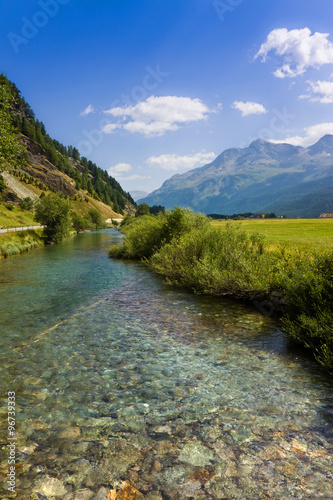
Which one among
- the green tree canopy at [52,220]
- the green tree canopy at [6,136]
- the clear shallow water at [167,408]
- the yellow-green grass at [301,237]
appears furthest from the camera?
the green tree canopy at [52,220]

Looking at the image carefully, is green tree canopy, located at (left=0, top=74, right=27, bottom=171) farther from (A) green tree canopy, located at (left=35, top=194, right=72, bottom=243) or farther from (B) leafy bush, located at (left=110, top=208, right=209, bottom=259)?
(A) green tree canopy, located at (left=35, top=194, right=72, bottom=243)

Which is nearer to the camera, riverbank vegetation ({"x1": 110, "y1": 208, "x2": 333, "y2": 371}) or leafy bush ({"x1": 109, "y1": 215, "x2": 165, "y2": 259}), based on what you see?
riverbank vegetation ({"x1": 110, "y1": 208, "x2": 333, "y2": 371})

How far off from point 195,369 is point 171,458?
3405 millimetres

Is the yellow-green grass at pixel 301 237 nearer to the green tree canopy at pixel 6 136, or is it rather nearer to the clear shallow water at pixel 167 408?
the clear shallow water at pixel 167 408

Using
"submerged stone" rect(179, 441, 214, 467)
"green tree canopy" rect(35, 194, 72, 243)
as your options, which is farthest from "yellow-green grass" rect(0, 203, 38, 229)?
"submerged stone" rect(179, 441, 214, 467)

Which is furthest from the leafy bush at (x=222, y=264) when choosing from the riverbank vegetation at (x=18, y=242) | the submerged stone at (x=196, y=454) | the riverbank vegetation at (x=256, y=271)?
the riverbank vegetation at (x=18, y=242)

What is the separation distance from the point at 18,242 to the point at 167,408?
45078 millimetres

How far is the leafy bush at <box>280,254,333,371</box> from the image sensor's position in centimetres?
802

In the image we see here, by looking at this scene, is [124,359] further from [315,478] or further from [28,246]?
[28,246]

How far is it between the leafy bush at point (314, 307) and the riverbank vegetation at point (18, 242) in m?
36.4

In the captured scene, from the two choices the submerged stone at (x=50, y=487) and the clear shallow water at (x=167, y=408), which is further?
the clear shallow water at (x=167, y=408)

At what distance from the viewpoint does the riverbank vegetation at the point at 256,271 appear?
29.1ft

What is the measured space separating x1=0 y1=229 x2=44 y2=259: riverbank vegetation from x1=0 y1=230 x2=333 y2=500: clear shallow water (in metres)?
27.8

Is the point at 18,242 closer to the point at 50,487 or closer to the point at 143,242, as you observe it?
the point at 143,242
